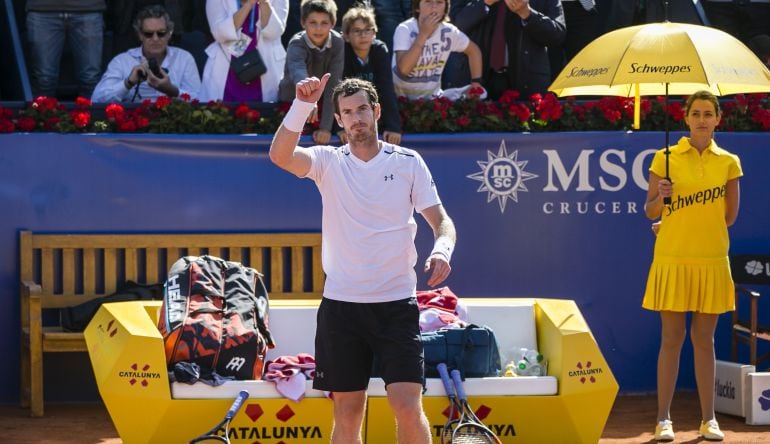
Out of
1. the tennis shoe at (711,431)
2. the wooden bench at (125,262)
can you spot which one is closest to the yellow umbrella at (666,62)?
the tennis shoe at (711,431)

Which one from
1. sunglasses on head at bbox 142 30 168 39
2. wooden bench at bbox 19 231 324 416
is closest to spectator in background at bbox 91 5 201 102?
sunglasses on head at bbox 142 30 168 39

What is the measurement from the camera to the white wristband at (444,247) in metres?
5.94

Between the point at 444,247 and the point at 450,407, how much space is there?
1675 millimetres

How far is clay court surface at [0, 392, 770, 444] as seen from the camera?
27.5 feet

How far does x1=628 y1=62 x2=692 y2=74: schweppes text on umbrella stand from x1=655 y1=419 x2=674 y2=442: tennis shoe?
209 cm

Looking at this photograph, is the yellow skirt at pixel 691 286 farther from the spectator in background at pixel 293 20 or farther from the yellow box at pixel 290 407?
the spectator in background at pixel 293 20

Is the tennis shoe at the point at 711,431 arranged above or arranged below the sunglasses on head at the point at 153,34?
below

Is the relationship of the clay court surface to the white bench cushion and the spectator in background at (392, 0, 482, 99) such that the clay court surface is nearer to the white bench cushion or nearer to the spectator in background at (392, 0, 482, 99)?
the white bench cushion

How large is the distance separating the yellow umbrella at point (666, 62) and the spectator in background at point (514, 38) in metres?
2.23

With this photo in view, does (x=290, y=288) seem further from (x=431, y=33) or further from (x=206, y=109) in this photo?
(x=431, y=33)

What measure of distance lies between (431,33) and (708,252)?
10.1 feet

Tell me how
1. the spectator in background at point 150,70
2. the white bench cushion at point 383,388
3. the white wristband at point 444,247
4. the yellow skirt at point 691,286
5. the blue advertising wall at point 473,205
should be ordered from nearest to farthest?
the white wristband at point 444,247 < the white bench cushion at point 383,388 < the yellow skirt at point 691,286 < the blue advertising wall at point 473,205 < the spectator in background at point 150,70

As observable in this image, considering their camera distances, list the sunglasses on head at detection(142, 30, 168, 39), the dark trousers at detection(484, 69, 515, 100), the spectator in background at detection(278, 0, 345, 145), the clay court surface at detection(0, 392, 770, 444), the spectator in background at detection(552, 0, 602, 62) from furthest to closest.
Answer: the spectator in background at detection(552, 0, 602, 62)
the dark trousers at detection(484, 69, 515, 100)
the sunglasses on head at detection(142, 30, 168, 39)
the spectator in background at detection(278, 0, 345, 145)
the clay court surface at detection(0, 392, 770, 444)

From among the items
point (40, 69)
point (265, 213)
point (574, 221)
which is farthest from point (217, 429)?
point (40, 69)
